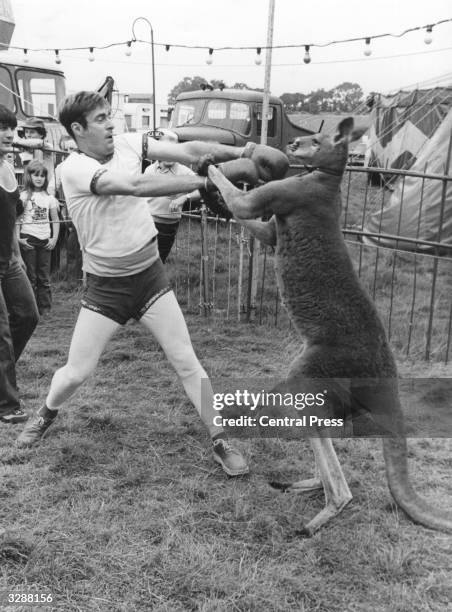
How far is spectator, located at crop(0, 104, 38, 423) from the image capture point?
4402 millimetres

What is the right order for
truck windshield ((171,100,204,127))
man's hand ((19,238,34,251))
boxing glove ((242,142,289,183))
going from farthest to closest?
truck windshield ((171,100,204,127)) < man's hand ((19,238,34,251)) < boxing glove ((242,142,289,183))

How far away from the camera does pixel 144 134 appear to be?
12.0 feet

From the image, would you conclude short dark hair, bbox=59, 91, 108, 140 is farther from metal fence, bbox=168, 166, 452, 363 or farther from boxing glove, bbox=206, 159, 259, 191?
metal fence, bbox=168, 166, 452, 363

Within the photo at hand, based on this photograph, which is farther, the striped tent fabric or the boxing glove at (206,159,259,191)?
the striped tent fabric

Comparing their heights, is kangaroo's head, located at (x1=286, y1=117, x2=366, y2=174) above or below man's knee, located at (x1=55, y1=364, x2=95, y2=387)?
above

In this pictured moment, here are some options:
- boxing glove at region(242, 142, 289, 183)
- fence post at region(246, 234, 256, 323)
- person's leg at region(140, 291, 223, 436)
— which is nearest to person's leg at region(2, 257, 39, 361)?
person's leg at region(140, 291, 223, 436)

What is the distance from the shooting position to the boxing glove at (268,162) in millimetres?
3135

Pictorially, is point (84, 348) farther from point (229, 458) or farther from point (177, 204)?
point (177, 204)

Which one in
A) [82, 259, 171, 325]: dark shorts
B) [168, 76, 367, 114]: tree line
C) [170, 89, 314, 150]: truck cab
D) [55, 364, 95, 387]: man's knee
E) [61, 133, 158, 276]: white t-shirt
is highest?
[168, 76, 367, 114]: tree line

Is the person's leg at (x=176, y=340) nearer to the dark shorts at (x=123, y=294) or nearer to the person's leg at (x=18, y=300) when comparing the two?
the dark shorts at (x=123, y=294)

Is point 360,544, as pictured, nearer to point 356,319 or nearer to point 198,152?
point 356,319

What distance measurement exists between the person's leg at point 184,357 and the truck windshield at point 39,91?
893cm

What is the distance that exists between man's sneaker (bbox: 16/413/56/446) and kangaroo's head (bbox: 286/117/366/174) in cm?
238

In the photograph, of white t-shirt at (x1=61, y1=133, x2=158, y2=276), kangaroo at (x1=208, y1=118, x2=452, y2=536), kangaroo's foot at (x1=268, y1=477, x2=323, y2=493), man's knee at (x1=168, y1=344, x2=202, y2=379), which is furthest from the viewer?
man's knee at (x1=168, y1=344, x2=202, y2=379)
